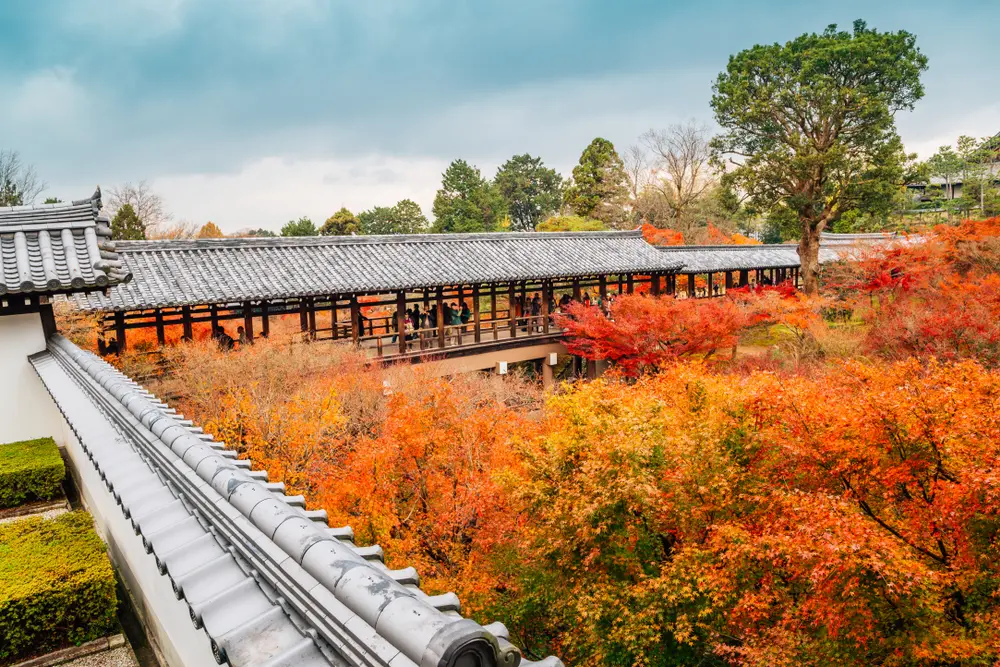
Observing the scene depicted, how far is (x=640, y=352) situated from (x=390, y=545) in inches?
525

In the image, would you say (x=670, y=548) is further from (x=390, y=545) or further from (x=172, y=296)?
(x=172, y=296)

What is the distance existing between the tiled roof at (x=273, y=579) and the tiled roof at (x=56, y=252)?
3890mm

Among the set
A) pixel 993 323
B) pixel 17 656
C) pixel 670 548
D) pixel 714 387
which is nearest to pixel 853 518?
pixel 670 548

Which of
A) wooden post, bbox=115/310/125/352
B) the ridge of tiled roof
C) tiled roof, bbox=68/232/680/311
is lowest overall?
wooden post, bbox=115/310/125/352

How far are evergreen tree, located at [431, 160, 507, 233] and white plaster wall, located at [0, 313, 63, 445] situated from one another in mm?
57457

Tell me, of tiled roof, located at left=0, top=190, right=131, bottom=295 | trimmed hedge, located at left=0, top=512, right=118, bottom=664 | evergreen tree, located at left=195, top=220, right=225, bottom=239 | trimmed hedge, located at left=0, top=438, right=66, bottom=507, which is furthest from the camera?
evergreen tree, located at left=195, top=220, right=225, bottom=239

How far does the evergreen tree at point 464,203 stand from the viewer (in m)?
65.2

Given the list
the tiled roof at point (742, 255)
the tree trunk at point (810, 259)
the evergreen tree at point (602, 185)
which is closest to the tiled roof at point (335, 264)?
the tiled roof at point (742, 255)

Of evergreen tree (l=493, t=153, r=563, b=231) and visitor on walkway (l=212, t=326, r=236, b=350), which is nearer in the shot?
visitor on walkway (l=212, t=326, r=236, b=350)

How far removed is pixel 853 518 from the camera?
7.37 metres

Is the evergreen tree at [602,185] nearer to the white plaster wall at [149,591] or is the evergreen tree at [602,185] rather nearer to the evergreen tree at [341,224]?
the evergreen tree at [341,224]

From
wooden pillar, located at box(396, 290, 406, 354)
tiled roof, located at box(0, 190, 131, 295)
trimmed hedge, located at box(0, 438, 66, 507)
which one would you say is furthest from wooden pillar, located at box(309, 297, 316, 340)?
trimmed hedge, located at box(0, 438, 66, 507)

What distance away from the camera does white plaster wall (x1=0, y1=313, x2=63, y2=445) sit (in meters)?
7.90

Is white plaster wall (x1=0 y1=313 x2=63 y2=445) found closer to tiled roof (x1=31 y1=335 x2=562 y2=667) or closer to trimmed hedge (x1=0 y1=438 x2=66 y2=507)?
trimmed hedge (x1=0 y1=438 x2=66 y2=507)
